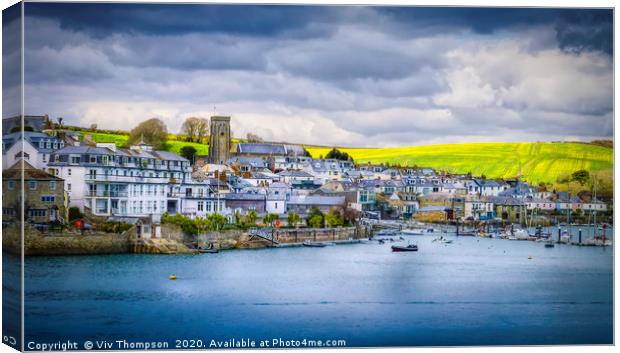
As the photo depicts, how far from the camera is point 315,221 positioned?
13266 mm

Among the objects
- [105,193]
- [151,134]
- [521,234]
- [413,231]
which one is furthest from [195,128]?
[521,234]

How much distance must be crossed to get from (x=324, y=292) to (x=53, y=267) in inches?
112

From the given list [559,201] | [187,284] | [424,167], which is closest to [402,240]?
[424,167]

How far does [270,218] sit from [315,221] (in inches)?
23.4

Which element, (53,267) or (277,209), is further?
(277,209)

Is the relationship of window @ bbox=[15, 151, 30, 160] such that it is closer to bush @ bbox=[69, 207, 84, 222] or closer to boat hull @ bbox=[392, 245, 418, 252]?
bush @ bbox=[69, 207, 84, 222]

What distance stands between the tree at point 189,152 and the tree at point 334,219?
200cm

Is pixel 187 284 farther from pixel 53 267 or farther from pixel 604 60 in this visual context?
pixel 604 60

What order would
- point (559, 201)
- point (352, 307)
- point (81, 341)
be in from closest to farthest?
1. point (81, 341)
2. point (352, 307)
3. point (559, 201)

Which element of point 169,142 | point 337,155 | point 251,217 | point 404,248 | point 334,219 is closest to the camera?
point 169,142

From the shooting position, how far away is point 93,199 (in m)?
11.5

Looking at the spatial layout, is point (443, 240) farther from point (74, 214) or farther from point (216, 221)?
point (74, 214)

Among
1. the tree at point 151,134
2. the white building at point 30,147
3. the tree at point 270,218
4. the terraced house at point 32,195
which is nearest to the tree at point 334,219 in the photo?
the tree at point 270,218

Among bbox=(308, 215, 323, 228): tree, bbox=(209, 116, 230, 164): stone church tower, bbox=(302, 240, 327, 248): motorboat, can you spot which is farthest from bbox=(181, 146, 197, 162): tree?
bbox=(302, 240, 327, 248): motorboat
